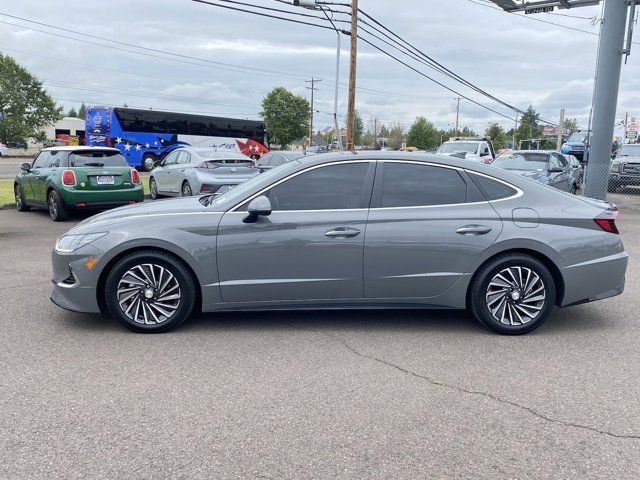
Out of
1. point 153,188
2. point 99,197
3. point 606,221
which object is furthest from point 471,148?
point 606,221

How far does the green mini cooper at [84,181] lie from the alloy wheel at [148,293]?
7.42 meters

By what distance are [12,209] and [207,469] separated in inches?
523

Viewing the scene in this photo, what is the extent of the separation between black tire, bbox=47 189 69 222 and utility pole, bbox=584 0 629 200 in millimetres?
13391

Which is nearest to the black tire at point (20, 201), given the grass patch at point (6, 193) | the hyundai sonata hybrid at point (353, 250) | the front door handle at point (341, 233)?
the grass patch at point (6, 193)

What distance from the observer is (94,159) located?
11.8 meters

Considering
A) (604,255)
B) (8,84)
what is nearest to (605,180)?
(604,255)

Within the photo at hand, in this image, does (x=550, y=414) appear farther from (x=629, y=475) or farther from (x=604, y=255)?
(x=604, y=255)

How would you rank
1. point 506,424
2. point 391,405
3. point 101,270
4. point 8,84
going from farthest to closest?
point 8,84 < point 101,270 < point 391,405 < point 506,424

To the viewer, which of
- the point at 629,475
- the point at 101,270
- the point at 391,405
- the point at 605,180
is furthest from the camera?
the point at 605,180

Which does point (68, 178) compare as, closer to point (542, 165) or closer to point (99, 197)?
point (99, 197)

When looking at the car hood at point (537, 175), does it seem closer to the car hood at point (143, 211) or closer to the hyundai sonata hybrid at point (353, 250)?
the hyundai sonata hybrid at point (353, 250)

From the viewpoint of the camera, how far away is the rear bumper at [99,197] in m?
11.4

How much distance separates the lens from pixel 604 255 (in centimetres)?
507

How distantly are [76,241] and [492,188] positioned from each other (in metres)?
3.67
